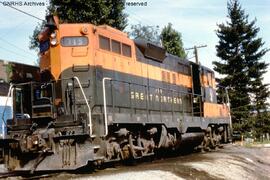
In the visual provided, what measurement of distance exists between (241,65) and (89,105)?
3318 cm

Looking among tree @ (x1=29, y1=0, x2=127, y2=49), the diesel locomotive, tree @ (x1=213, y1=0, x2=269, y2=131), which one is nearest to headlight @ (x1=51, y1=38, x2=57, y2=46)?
the diesel locomotive

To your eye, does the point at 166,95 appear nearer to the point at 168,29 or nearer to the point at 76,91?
the point at 76,91

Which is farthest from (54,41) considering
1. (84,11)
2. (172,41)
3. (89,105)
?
(172,41)

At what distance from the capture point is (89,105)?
12812 millimetres

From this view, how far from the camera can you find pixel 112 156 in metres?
12.9

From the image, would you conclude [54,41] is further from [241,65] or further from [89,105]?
[241,65]

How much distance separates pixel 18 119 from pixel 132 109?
12.5ft

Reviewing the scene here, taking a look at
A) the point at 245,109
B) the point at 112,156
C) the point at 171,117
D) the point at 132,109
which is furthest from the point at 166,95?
the point at 245,109

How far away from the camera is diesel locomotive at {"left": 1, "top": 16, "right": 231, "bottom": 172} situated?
11.7m

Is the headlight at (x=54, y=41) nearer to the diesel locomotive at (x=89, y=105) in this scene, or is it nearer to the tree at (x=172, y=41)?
the diesel locomotive at (x=89, y=105)

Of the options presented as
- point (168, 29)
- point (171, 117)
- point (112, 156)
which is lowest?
point (112, 156)

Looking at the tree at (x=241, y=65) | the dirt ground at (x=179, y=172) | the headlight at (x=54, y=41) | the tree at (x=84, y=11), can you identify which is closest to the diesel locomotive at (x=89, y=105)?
the headlight at (x=54, y=41)

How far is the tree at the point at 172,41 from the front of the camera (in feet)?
142

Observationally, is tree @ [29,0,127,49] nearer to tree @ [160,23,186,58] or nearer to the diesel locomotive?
the diesel locomotive
